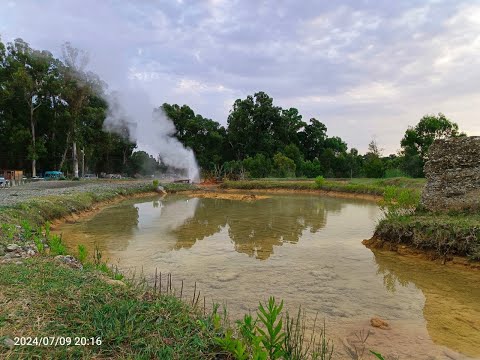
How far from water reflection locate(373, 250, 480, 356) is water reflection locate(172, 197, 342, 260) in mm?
3143

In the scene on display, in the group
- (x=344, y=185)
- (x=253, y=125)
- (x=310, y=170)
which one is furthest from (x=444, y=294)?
(x=253, y=125)

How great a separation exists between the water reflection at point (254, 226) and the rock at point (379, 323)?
4086 millimetres

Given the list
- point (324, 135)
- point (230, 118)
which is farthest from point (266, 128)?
point (324, 135)

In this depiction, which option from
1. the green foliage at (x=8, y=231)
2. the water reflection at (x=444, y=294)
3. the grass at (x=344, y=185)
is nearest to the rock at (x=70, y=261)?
the green foliage at (x=8, y=231)

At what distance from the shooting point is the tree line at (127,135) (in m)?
35.4

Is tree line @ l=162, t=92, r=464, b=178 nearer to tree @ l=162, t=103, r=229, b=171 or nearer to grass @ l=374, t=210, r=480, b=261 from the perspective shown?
tree @ l=162, t=103, r=229, b=171

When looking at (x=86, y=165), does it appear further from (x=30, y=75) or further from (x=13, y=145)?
(x=30, y=75)

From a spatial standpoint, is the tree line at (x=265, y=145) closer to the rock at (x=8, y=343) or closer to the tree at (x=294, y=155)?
the tree at (x=294, y=155)

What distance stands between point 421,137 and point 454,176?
28573 mm

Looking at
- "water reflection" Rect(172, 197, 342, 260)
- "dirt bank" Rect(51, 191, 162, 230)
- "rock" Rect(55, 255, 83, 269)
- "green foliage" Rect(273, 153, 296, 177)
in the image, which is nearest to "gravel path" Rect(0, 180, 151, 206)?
"dirt bank" Rect(51, 191, 162, 230)

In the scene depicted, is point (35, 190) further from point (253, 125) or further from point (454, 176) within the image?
point (253, 125)

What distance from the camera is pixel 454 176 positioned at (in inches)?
400

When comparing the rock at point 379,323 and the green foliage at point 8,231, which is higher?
the green foliage at point 8,231

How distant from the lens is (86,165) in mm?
52094
